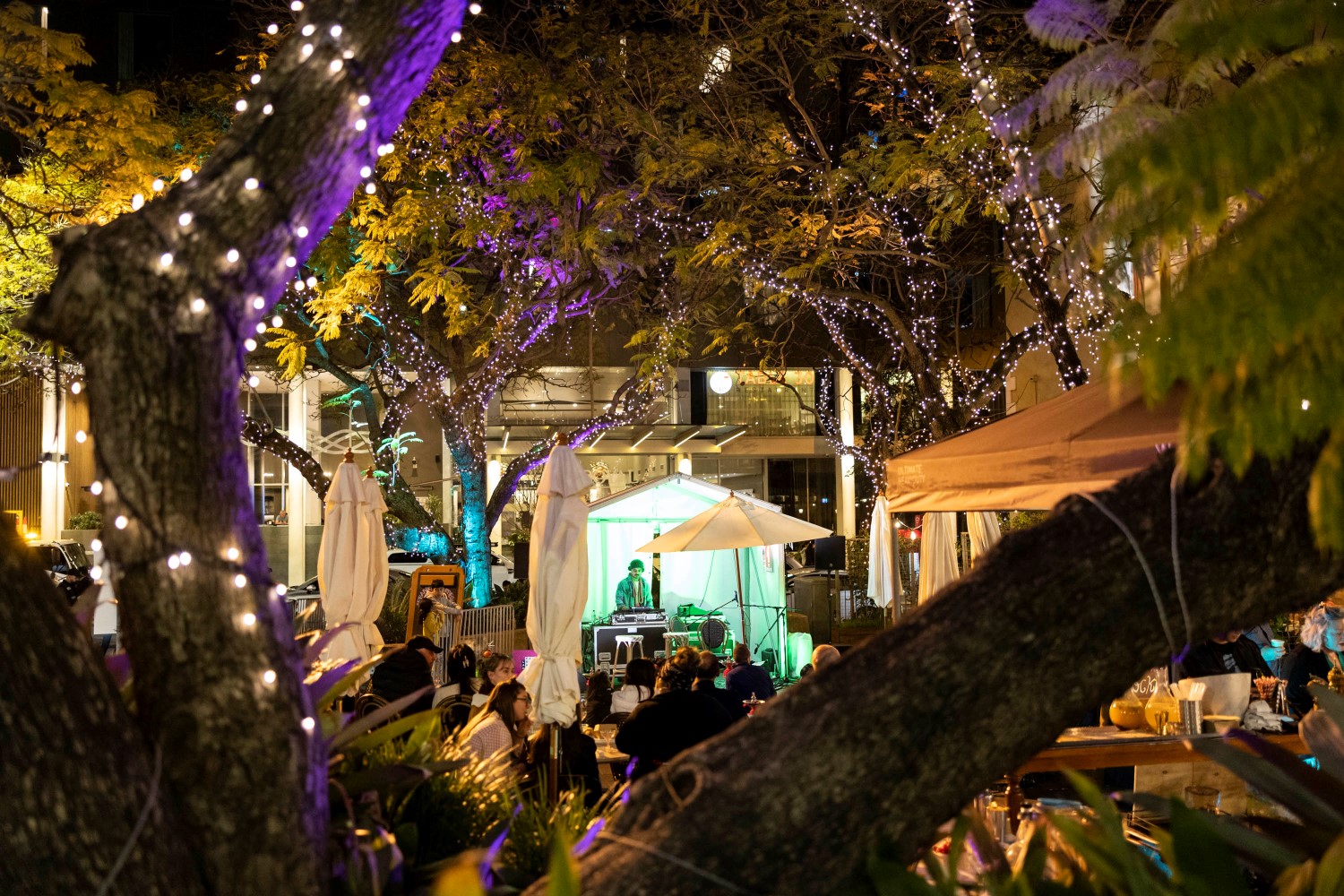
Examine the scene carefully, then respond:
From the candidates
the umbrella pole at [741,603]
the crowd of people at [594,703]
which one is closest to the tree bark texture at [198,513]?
the crowd of people at [594,703]

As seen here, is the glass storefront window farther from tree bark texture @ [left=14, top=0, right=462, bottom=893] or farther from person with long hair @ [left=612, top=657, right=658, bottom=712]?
tree bark texture @ [left=14, top=0, right=462, bottom=893]

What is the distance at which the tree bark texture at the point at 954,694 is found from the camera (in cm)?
270

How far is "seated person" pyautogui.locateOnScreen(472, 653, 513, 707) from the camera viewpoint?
8977mm

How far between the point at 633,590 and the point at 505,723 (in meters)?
9.50

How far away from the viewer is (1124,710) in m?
7.48

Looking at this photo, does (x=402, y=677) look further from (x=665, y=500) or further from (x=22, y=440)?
(x=22, y=440)

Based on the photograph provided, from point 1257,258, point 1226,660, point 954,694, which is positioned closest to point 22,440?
point 1226,660

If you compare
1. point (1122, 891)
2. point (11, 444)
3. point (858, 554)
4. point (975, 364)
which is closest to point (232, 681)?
point (1122, 891)

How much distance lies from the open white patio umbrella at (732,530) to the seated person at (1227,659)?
19.1 ft

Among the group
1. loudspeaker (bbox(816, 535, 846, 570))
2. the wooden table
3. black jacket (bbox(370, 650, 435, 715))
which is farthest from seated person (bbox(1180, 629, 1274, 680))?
loudspeaker (bbox(816, 535, 846, 570))

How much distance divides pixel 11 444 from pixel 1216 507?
103ft

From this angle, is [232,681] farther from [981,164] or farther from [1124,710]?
[981,164]

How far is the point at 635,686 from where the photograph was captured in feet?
31.9

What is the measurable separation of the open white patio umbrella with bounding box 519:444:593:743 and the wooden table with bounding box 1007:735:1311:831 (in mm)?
3119
